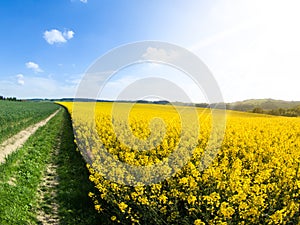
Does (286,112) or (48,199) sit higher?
(286,112)

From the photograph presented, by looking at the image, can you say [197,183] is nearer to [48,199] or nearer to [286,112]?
[48,199]

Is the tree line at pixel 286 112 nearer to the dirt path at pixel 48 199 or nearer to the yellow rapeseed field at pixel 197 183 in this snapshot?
the yellow rapeseed field at pixel 197 183

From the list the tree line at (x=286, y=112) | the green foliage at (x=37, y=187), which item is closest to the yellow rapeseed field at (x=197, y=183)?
the green foliage at (x=37, y=187)

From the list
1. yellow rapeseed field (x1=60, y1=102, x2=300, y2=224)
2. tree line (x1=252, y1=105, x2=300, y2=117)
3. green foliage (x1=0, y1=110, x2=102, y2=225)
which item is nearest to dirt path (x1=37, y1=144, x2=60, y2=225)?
green foliage (x1=0, y1=110, x2=102, y2=225)

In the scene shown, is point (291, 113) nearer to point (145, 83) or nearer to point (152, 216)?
point (145, 83)

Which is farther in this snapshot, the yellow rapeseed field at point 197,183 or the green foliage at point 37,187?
the green foliage at point 37,187

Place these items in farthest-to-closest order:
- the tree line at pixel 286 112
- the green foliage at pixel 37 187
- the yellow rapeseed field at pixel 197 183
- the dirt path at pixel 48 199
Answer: the tree line at pixel 286 112 → the dirt path at pixel 48 199 → the green foliage at pixel 37 187 → the yellow rapeseed field at pixel 197 183

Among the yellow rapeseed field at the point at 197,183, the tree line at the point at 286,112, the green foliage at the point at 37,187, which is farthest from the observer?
the tree line at the point at 286,112

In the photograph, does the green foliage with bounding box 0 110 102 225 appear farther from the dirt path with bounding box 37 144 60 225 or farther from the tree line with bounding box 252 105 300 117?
the tree line with bounding box 252 105 300 117

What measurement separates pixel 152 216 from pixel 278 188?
2.01 m

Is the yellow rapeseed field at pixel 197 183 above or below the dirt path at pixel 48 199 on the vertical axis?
above

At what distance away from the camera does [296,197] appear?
472 centimetres

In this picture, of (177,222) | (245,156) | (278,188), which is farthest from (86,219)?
(278,188)

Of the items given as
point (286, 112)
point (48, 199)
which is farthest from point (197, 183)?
point (286, 112)
